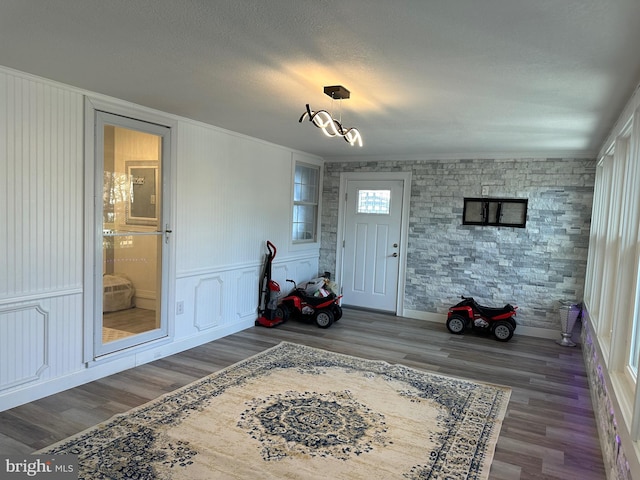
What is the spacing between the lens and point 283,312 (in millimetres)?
5844

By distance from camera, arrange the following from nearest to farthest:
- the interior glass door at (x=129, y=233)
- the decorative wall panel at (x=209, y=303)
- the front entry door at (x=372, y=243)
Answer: the interior glass door at (x=129, y=233) < the decorative wall panel at (x=209, y=303) < the front entry door at (x=372, y=243)

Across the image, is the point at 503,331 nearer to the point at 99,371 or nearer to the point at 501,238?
the point at 501,238

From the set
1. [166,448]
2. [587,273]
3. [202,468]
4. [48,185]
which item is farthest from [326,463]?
[587,273]

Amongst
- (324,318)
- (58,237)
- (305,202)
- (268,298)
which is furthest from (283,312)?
(58,237)

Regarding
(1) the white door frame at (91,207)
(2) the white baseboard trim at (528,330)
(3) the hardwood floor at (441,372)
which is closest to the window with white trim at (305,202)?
(3) the hardwood floor at (441,372)

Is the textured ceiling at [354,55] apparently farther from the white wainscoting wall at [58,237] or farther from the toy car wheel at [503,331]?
the toy car wheel at [503,331]

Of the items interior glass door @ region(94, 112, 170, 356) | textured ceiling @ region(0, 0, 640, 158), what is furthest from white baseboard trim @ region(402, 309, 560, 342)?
interior glass door @ region(94, 112, 170, 356)

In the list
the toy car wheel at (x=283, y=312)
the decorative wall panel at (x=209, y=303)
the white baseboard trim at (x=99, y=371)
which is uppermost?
the decorative wall panel at (x=209, y=303)

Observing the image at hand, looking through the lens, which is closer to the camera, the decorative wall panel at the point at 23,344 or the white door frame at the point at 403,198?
the decorative wall panel at the point at 23,344

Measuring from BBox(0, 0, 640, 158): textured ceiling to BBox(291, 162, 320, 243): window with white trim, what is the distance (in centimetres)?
253

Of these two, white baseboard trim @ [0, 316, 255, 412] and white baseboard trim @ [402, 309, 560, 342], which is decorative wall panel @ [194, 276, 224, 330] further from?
Answer: white baseboard trim @ [402, 309, 560, 342]

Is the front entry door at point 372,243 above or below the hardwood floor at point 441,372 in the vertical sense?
above

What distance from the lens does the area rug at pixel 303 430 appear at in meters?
2.51

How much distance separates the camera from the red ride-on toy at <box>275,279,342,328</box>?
5.76 metres
